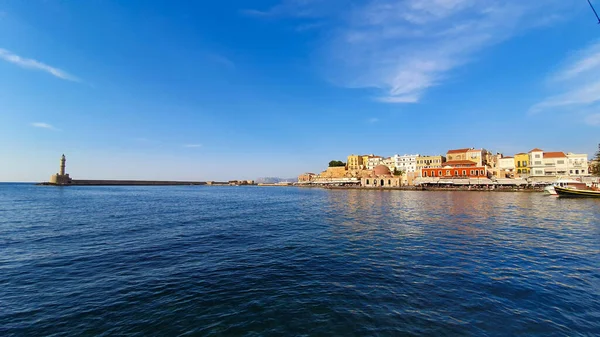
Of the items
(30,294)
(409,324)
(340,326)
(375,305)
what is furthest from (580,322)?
(30,294)

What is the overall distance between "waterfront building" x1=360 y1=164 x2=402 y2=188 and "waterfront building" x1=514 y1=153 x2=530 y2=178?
3806cm

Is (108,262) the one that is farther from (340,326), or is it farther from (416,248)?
(416,248)

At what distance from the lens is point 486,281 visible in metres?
10.6

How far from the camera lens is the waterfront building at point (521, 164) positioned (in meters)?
87.8

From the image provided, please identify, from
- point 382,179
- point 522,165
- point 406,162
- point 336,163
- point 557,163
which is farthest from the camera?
point 336,163

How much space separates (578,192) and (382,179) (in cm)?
6359

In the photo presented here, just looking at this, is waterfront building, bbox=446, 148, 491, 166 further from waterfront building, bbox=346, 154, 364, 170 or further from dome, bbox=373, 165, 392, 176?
waterfront building, bbox=346, 154, 364, 170

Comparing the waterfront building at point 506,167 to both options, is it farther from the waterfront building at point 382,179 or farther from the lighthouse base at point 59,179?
the lighthouse base at point 59,179

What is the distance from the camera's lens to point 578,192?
51.0 metres

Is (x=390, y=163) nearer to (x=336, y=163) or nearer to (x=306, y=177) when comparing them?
(x=336, y=163)

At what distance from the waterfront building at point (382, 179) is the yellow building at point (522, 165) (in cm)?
3808

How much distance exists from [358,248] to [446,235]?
7.94m

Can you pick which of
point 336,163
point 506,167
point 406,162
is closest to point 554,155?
point 506,167

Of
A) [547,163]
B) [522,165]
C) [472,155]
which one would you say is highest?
[472,155]
